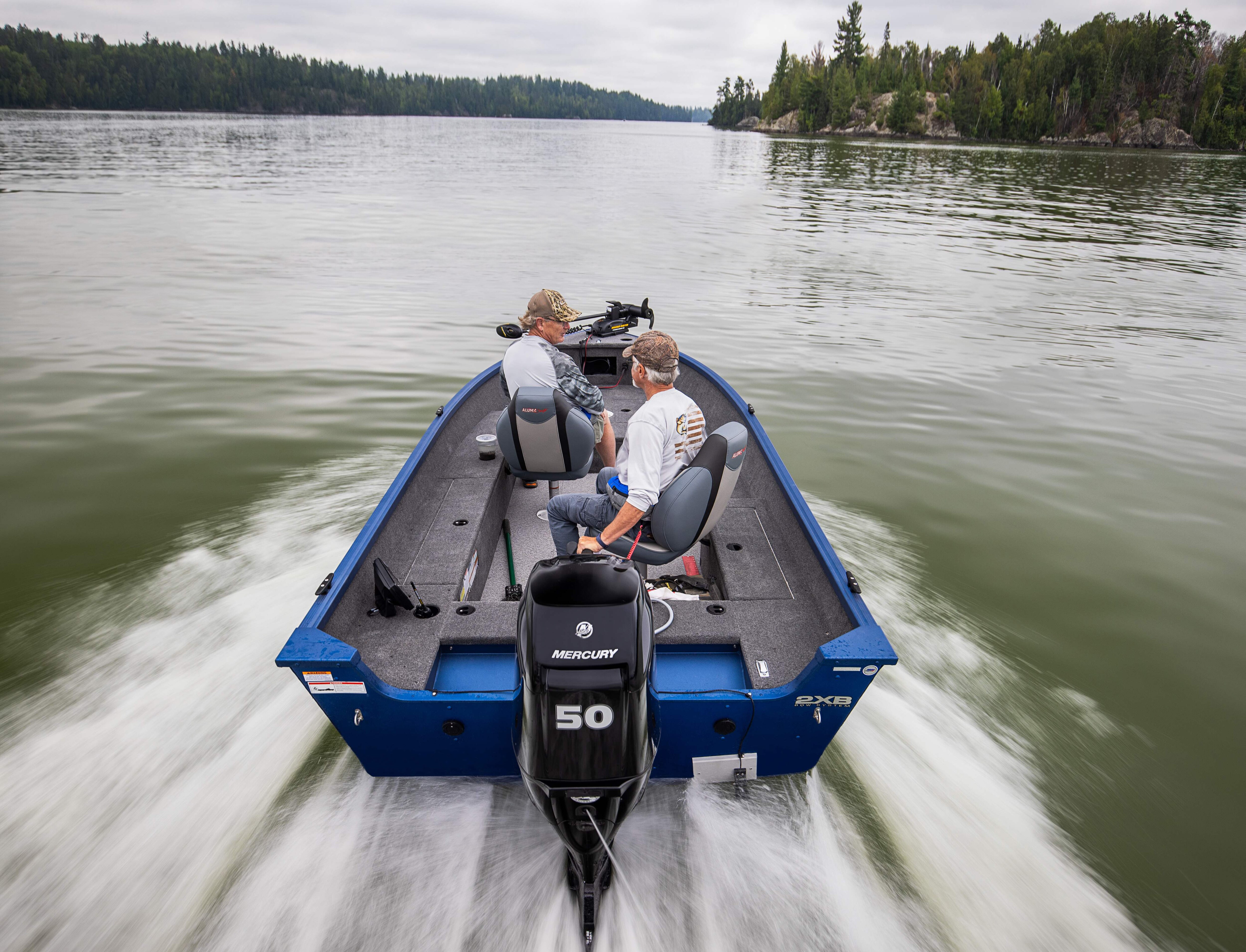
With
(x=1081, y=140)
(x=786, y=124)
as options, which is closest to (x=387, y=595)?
(x=1081, y=140)

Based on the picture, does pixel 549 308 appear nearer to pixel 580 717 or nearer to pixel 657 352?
pixel 657 352

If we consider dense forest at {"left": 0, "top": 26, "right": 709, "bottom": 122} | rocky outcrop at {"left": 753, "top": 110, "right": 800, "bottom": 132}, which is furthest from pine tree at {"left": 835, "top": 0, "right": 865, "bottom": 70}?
dense forest at {"left": 0, "top": 26, "right": 709, "bottom": 122}

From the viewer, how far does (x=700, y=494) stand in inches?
104

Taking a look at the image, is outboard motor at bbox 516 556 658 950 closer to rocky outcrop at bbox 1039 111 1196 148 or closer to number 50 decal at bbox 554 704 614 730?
number 50 decal at bbox 554 704 614 730

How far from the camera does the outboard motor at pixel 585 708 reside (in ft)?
6.12

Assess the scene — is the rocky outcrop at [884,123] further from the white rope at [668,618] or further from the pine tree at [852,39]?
the white rope at [668,618]

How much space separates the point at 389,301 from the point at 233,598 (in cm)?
828

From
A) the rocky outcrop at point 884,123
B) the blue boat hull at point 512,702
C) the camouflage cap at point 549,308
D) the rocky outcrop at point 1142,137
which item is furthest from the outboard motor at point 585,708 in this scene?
the rocky outcrop at point 884,123

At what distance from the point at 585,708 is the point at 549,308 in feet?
8.02

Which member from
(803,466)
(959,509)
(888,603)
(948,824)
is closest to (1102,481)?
(959,509)

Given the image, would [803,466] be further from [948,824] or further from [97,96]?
[97,96]

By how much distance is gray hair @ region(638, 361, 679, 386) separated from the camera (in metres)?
2.71

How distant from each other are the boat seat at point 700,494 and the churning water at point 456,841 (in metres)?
1.04

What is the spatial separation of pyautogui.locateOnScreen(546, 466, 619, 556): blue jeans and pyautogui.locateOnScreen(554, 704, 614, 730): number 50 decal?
1.13m
